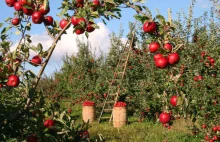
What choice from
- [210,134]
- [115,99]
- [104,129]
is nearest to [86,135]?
[210,134]

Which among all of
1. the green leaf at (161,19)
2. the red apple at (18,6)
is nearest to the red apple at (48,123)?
the red apple at (18,6)

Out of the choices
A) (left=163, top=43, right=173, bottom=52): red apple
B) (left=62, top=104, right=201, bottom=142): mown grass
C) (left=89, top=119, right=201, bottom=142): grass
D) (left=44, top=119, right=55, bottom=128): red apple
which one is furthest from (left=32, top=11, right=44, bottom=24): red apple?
(left=89, top=119, right=201, bottom=142): grass

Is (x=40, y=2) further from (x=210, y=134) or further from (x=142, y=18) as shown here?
(x=210, y=134)

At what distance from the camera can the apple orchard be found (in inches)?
82.3

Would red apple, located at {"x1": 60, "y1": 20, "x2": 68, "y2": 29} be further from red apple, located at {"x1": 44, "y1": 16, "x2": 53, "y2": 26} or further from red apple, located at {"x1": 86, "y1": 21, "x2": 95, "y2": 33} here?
red apple, located at {"x1": 86, "y1": 21, "x2": 95, "y2": 33}

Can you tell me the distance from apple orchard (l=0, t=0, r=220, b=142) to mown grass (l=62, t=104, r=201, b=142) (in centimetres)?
41

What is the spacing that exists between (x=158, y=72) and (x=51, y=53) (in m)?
7.98

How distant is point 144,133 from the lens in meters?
8.28

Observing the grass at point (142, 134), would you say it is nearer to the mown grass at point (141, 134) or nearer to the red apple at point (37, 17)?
the mown grass at point (141, 134)

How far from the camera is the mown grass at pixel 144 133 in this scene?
7.55m

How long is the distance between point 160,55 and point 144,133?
661 centimetres

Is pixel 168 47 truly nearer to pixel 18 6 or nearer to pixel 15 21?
pixel 18 6

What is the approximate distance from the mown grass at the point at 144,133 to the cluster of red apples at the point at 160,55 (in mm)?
4730

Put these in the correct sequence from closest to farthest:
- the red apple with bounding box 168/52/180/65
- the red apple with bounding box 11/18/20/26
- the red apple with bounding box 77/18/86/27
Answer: the red apple with bounding box 168/52/180/65, the red apple with bounding box 77/18/86/27, the red apple with bounding box 11/18/20/26
